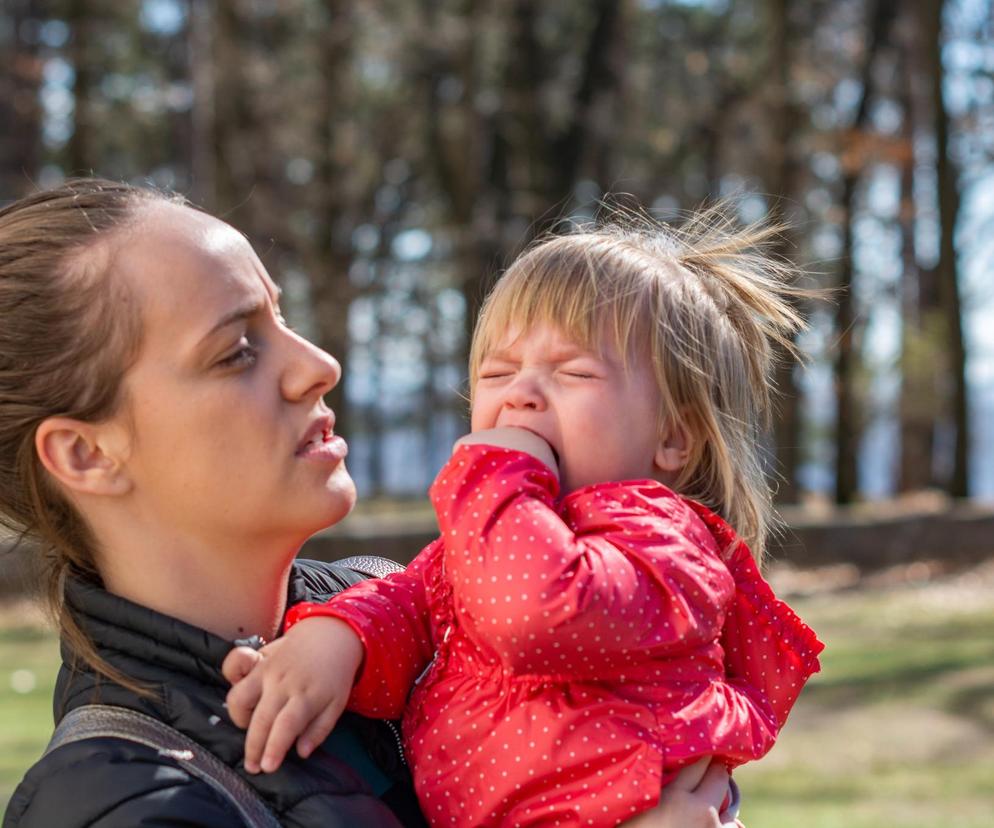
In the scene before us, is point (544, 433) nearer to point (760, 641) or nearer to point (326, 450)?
point (326, 450)

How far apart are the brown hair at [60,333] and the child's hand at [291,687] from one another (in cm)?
23

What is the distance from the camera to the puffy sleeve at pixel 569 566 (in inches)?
72.0

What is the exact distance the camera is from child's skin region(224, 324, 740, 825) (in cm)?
183

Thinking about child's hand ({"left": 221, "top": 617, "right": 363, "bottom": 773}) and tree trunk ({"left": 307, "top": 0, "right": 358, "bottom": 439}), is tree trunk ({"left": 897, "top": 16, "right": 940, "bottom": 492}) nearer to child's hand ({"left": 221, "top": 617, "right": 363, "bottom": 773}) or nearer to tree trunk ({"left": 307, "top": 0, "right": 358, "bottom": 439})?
tree trunk ({"left": 307, "top": 0, "right": 358, "bottom": 439})

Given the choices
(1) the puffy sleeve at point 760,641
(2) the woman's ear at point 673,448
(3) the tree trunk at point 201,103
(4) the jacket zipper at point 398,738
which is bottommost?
(4) the jacket zipper at point 398,738

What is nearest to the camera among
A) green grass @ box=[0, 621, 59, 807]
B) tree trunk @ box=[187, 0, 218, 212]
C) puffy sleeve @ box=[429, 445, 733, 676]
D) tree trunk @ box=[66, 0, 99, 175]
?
puffy sleeve @ box=[429, 445, 733, 676]

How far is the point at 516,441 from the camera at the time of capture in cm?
203

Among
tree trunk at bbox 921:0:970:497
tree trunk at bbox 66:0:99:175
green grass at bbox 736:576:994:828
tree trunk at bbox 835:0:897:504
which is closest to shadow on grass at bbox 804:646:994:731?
green grass at bbox 736:576:994:828

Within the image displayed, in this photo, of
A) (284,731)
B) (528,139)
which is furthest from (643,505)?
(528,139)

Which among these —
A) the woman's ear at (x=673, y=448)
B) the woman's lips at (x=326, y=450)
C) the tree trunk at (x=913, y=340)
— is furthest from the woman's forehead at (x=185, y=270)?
the tree trunk at (x=913, y=340)

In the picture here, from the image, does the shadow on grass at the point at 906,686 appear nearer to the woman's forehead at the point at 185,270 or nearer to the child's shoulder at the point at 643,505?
the child's shoulder at the point at 643,505

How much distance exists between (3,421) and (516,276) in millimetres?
878

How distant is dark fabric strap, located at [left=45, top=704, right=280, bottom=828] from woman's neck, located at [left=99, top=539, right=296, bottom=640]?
0.23 m

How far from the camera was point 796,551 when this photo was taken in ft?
42.7
